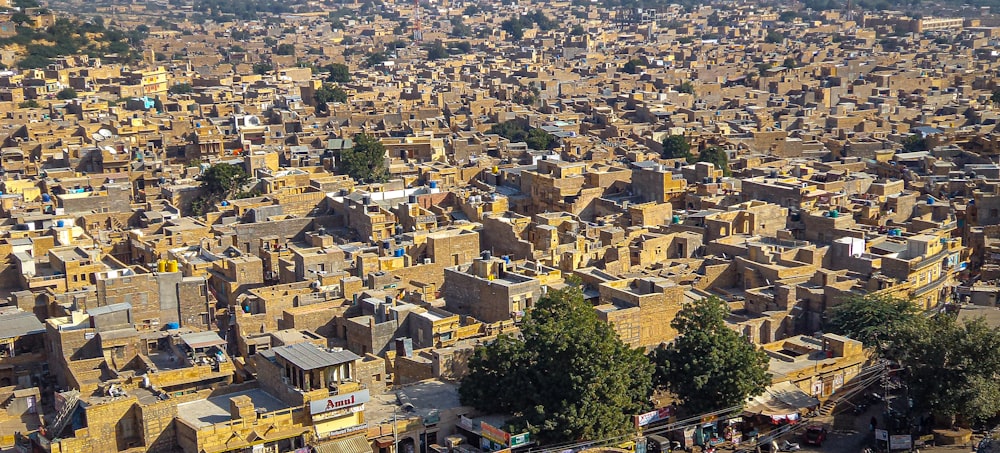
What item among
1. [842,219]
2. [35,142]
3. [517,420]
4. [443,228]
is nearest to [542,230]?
[443,228]

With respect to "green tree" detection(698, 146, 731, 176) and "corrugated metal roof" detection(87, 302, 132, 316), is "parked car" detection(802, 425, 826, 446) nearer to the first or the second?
"corrugated metal roof" detection(87, 302, 132, 316)

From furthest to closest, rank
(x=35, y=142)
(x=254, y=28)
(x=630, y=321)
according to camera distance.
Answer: (x=254, y=28) < (x=35, y=142) < (x=630, y=321)

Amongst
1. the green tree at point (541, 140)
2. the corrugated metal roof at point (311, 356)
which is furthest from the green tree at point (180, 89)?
the corrugated metal roof at point (311, 356)

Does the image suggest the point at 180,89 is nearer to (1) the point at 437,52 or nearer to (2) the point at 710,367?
(1) the point at 437,52

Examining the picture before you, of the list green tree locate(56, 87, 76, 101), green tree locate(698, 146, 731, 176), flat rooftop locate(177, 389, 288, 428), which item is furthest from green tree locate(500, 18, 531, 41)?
flat rooftop locate(177, 389, 288, 428)

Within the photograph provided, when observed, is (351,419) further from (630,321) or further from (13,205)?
(13,205)

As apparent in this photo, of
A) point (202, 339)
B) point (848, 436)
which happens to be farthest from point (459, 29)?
point (848, 436)
